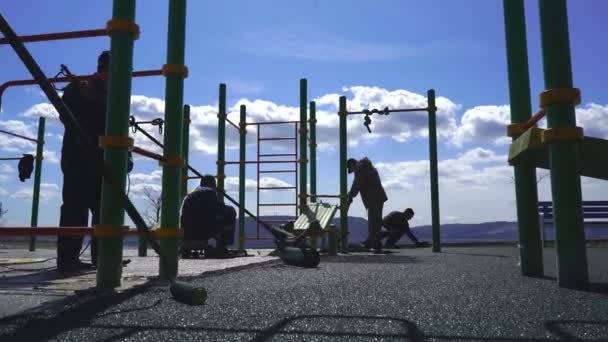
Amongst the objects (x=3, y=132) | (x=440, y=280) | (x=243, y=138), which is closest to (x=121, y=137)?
(x=440, y=280)

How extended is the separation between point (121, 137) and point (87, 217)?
5.33 ft

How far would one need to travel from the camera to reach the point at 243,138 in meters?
9.49

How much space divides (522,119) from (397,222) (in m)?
7.45

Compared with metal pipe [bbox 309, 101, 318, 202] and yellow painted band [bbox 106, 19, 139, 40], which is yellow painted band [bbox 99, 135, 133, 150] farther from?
metal pipe [bbox 309, 101, 318, 202]

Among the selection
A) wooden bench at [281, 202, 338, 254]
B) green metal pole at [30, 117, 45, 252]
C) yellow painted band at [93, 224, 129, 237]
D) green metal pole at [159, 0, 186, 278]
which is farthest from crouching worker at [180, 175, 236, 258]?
green metal pole at [30, 117, 45, 252]

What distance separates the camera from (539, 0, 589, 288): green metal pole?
8.54 ft

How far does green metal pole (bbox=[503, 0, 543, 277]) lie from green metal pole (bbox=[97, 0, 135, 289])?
2573 mm

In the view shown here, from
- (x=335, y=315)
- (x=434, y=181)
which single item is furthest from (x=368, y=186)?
(x=335, y=315)

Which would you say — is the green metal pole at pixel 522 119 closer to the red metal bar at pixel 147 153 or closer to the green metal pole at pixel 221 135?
the red metal bar at pixel 147 153

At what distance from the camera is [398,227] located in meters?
10.8

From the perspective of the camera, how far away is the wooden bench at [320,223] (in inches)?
271

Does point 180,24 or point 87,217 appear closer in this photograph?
point 180,24

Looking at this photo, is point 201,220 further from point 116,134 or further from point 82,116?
point 116,134

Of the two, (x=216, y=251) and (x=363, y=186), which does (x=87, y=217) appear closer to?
(x=216, y=251)
